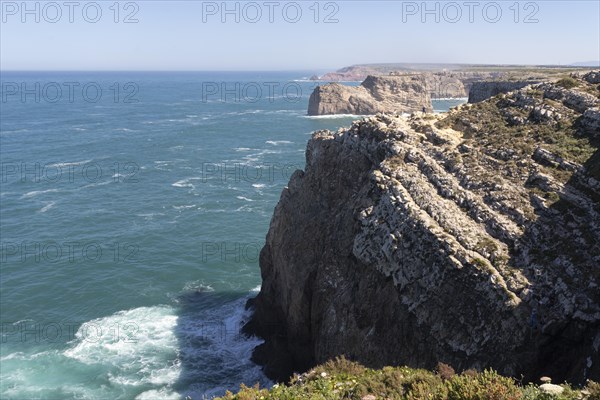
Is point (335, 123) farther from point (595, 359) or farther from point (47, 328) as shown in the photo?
point (595, 359)

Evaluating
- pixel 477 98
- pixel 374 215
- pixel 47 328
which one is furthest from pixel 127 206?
pixel 477 98

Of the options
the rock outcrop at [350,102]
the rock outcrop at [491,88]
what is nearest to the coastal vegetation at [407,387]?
the rock outcrop at [491,88]

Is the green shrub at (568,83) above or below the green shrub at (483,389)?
above

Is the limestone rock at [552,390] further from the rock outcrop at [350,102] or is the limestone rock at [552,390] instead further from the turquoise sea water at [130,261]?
the rock outcrop at [350,102]

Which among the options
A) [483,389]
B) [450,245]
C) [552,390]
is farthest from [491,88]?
[483,389]

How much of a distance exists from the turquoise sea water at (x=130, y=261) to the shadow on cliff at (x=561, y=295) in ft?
77.1

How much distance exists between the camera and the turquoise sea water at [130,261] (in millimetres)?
41812

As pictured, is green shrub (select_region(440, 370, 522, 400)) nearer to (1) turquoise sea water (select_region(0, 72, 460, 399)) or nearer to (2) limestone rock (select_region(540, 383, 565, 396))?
(2) limestone rock (select_region(540, 383, 565, 396))

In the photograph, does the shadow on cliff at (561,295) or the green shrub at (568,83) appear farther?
the green shrub at (568,83)

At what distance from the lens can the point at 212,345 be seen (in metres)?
45.5

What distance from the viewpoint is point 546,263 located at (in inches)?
1043

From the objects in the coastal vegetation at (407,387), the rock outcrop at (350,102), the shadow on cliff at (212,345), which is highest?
the rock outcrop at (350,102)

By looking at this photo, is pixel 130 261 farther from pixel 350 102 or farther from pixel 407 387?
pixel 350 102

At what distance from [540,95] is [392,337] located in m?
25.4
